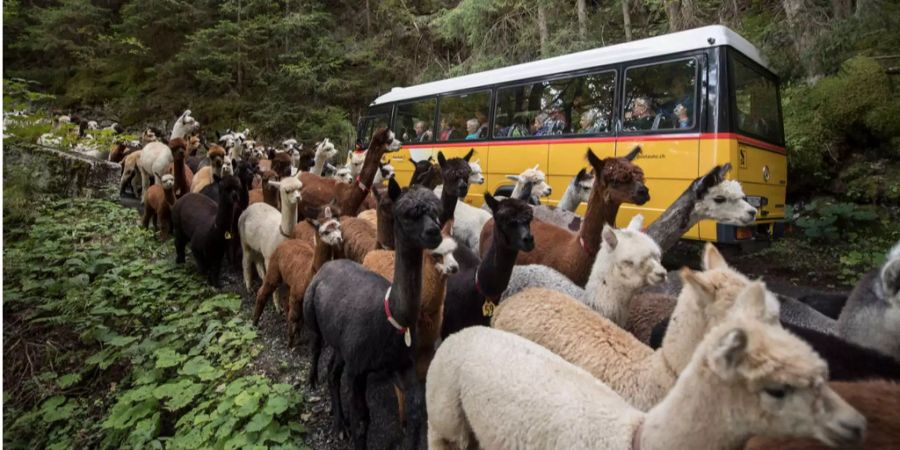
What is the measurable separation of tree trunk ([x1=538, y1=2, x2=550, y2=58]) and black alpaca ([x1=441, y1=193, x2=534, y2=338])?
10733mm

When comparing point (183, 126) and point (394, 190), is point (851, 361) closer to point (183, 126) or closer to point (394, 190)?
point (394, 190)

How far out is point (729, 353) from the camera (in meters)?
1.45

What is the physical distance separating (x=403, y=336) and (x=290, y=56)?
16556 millimetres

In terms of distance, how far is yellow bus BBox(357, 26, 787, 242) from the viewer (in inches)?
241

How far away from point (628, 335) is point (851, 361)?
1062 mm

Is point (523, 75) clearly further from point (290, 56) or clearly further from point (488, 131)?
point (290, 56)

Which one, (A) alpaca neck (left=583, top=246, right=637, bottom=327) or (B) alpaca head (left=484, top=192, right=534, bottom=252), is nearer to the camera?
(B) alpaca head (left=484, top=192, right=534, bottom=252)

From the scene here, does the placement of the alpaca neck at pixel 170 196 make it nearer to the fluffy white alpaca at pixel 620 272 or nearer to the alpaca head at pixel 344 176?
the alpaca head at pixel 344 176

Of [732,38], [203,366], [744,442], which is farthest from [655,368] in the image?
[732,38]

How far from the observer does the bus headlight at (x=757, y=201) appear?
619 cm

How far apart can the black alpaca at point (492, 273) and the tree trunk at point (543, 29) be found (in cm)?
1073

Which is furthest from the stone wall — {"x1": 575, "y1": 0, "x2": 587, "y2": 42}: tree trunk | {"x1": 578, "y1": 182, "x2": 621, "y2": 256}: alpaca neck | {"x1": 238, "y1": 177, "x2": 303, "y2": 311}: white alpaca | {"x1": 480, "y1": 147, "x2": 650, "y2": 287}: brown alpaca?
{"x1": 575, "y1": 0, "x2": 587, "y2": 42}: tree trunk

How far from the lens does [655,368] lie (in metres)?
2.40

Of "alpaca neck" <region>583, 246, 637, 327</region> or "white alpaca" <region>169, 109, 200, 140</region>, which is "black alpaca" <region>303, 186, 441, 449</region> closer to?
"alpaca neck" <region>583, 246, 637, 327</region>
